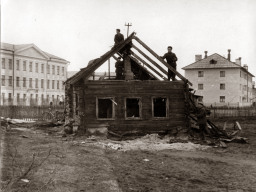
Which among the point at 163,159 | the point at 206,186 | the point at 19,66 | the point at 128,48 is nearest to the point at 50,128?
the point at 128,48

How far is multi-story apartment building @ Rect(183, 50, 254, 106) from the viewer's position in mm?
59594

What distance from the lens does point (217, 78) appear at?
60.3 meters

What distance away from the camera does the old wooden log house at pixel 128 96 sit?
17.0m

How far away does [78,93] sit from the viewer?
17109 millimetres

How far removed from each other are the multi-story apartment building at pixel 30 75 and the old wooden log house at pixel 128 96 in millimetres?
36148

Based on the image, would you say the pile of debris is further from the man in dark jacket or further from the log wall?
the log wall

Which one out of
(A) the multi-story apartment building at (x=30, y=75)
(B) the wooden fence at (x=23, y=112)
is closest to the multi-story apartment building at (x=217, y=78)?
(A) the multi-story apartment building at (x=30, y=75)

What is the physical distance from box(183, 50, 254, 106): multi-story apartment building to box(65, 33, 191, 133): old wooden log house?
42575 mm

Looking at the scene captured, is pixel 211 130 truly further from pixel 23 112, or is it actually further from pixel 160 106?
pixel 23 112

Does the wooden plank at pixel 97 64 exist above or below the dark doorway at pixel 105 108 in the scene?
above

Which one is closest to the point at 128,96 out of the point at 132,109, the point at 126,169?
the point at 132,109

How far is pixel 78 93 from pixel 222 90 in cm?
4716

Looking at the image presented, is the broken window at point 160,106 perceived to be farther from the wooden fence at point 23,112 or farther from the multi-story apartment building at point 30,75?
the multi-story apartment building at point 30,75

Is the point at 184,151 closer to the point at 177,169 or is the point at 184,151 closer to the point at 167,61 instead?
the point at 177,169
